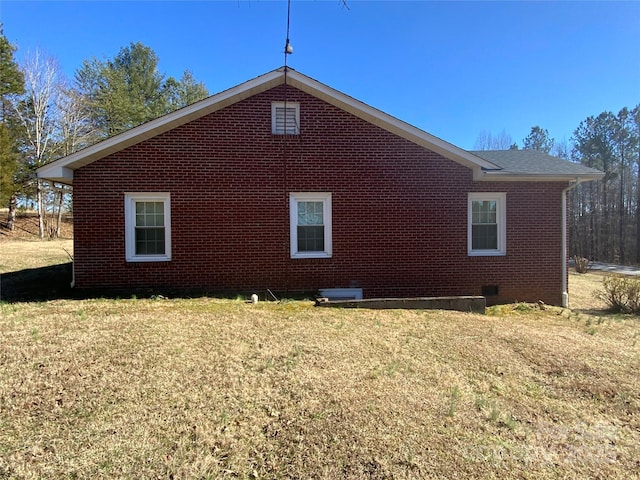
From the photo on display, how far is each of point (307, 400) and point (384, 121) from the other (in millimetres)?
Answer: 7065

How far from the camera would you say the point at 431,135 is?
8.86m

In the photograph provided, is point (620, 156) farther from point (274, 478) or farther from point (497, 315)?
point (274, 478)

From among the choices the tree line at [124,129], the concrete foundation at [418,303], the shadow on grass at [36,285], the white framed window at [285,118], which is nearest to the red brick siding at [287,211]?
the white framed window at [285,118]

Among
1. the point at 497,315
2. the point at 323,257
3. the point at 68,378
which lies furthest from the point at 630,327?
the point at 68,378

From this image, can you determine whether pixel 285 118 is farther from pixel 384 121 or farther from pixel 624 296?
pixel 624 296

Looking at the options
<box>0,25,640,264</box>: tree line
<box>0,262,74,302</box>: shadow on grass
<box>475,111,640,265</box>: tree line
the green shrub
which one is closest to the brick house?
<box>0,262,74,302</box>: shadow on grass

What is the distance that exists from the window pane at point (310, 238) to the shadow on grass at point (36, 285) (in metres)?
5.13

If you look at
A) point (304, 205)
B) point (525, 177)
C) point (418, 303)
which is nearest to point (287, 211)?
point (304, 205)

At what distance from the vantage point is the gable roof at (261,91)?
26.5ft

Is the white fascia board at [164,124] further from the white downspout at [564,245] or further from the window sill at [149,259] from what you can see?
the white downspout at [564,245]

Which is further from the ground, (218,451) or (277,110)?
(277,110)

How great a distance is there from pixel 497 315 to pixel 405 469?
235 inches

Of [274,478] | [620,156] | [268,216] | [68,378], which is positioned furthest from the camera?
[620,156]

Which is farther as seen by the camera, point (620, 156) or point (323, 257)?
point (620, 156)
